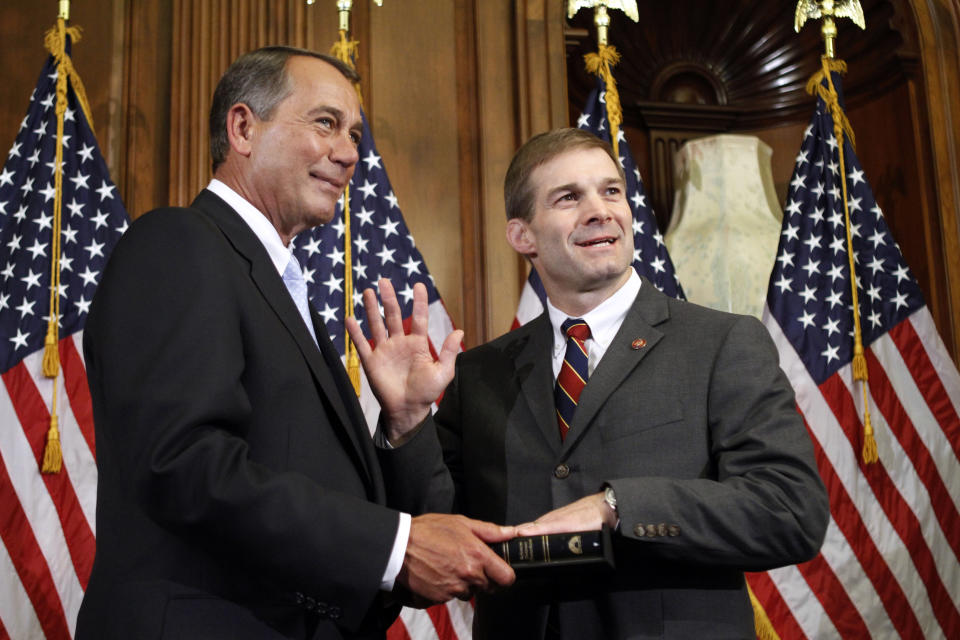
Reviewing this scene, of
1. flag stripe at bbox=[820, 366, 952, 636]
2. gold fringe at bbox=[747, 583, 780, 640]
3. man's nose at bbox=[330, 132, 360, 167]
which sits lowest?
A: gold fringe at bbox=[747, 583, 780, 640]

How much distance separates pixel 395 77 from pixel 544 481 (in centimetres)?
261

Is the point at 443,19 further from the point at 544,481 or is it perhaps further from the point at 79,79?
the point at 544,481

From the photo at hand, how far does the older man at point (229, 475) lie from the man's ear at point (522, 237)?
695mm

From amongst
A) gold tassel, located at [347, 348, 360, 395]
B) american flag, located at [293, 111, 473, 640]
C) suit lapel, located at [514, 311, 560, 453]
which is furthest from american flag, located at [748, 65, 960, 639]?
suit lapel, located at [514, 311, 560, 453]

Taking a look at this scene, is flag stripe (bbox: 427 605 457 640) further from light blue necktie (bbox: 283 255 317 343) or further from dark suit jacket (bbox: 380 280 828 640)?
light blue necktie (bbox: 283 255 317 343)

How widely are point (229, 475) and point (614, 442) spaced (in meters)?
0.73

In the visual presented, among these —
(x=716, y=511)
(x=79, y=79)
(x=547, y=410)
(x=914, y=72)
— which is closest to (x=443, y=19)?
(x=79, y=79)

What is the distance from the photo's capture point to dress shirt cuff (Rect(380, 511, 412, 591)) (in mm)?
1450

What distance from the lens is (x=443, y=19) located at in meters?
4.18

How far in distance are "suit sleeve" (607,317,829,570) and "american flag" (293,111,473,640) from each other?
1859mm

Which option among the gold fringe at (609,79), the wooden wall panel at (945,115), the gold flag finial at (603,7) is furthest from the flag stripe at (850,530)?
the gold flag finial at (603,7)

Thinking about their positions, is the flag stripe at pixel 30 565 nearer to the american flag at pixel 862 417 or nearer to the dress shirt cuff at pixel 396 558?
the dress shirt cuff at pixel 396 558

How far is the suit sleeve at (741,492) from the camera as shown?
1.62 meters

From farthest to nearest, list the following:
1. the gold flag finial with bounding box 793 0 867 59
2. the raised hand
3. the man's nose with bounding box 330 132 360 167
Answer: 1. the gold flag finial with bounding box 793 0 867 59
2. the man's nose with bounding box 330 132 360 167
3. the raised hand
